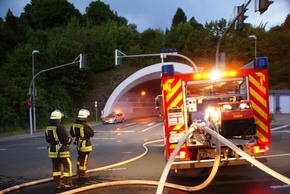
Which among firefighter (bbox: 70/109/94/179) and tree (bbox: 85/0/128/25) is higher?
tree (bbox: 85/0/128/25)

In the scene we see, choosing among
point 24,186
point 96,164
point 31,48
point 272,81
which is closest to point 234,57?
point 272,81

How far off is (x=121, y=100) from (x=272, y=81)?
20517mm

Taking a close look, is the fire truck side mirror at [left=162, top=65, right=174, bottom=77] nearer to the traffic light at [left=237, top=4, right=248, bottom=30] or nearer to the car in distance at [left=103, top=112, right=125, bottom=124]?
the traffic light at [left=237, top=4, right=248, bottom=30]

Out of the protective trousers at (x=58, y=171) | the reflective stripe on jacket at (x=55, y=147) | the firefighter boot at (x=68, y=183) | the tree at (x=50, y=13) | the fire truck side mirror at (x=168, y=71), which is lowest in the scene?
the firefighter boot at (x=68, y=183)

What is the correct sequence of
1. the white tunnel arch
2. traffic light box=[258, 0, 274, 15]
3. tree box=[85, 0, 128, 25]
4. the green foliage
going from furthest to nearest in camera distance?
tree box=[85, 0, 128, 25]
the white tunnel arch
the green foliage
traffic light box=[258, 0, 274, 15]

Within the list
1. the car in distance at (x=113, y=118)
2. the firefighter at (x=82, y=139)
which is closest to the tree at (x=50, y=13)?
the car in distance at (x=113, y=118)

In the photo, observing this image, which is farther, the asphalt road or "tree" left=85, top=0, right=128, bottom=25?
"tree" left=85, top=0, right=128, bottom=25

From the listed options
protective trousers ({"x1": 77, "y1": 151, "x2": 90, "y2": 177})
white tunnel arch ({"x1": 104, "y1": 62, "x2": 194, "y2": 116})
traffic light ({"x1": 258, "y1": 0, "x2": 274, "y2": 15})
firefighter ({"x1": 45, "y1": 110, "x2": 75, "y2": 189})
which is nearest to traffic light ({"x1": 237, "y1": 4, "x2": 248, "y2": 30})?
traffic light ({"x1": 258, "y1": 0, "x2": 274, "y2": 15})

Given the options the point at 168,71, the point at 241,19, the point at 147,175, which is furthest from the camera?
the point at 241,19

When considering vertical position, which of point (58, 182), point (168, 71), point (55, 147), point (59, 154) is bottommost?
point (58, 182)

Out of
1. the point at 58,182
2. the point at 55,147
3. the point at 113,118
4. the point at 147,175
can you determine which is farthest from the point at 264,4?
the point at 113,118

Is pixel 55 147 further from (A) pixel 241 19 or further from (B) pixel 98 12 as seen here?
(B) pixel 98 12

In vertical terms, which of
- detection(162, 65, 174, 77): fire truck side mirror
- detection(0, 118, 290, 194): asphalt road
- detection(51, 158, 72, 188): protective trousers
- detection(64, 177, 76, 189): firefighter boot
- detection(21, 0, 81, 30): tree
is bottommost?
detection(0, 118, 290, 194): asphalt road

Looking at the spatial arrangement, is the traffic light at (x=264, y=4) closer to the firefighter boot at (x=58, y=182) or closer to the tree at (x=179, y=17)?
the firefighter boot at (x=58, y=182)
